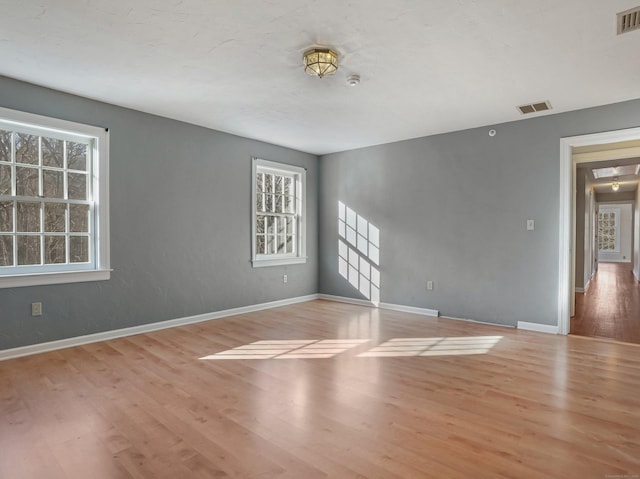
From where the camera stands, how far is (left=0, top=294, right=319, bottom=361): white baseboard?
3.40 m

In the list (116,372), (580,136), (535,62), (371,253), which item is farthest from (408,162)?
(116,372)

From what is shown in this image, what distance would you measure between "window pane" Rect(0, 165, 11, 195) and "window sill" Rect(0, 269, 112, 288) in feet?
2.64

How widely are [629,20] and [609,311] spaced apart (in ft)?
15.0

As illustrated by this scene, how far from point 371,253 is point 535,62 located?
3507 mm

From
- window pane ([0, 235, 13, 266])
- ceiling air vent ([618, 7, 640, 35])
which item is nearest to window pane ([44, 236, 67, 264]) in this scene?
window pane ([0, 235, 13, 266])

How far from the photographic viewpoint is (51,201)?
3646mm

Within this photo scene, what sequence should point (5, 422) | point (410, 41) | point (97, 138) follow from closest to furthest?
1. point (5, 422)
2. point (410, 41)
3. point (97, 138)

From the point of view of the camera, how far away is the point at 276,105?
4023mm

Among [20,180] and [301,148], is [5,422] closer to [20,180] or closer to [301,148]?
[20,180]

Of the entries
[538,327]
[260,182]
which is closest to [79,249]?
[260,182]

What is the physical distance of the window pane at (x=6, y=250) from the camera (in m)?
3.37

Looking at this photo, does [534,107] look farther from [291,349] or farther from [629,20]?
[291,349]

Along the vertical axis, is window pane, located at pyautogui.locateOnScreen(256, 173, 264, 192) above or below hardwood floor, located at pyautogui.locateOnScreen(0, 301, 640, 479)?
above

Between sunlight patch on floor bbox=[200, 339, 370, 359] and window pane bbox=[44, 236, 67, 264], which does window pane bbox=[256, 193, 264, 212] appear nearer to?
sunlight patch on floor bbox=[200, 339, 370, 359]
